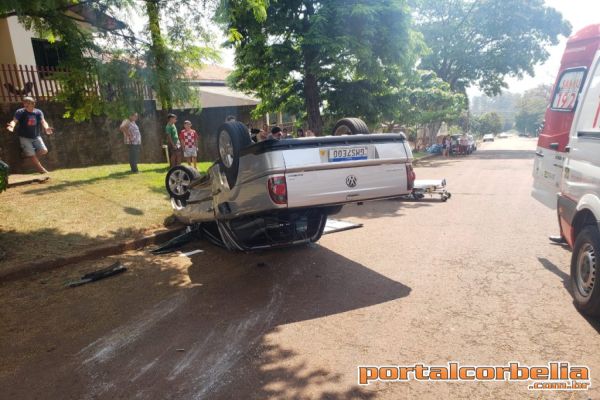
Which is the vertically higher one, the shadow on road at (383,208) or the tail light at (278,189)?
the tail light at (278,189)

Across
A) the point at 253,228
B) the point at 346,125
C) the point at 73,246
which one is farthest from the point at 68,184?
the point at 346,125

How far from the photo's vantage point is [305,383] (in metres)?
2.69

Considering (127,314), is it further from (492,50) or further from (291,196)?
(492,50)

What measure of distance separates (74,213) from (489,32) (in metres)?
37.1

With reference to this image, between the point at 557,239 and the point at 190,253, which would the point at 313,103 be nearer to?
the point at 190,253

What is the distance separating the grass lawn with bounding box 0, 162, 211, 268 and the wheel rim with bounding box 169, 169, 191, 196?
1.73ft

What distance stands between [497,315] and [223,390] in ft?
8.27

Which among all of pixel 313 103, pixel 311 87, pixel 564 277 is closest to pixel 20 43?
pixel 311 87

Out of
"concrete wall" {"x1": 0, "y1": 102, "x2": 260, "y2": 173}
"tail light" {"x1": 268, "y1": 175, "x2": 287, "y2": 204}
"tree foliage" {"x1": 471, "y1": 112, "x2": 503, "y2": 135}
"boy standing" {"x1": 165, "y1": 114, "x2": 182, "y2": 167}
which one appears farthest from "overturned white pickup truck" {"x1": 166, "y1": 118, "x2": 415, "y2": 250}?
"tree foliage" {"x1": 471, "y1": 112, "x2": 503, "y2": 135}

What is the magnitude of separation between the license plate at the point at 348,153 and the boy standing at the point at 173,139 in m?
7.69

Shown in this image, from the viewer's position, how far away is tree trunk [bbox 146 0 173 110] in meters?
6.27

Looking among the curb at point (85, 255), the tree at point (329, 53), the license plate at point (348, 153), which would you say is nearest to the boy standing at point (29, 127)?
the curb at point (85, 255)

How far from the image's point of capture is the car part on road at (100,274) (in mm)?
4684

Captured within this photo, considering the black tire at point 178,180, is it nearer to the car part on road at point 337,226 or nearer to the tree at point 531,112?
the car part on road at point 337,226
